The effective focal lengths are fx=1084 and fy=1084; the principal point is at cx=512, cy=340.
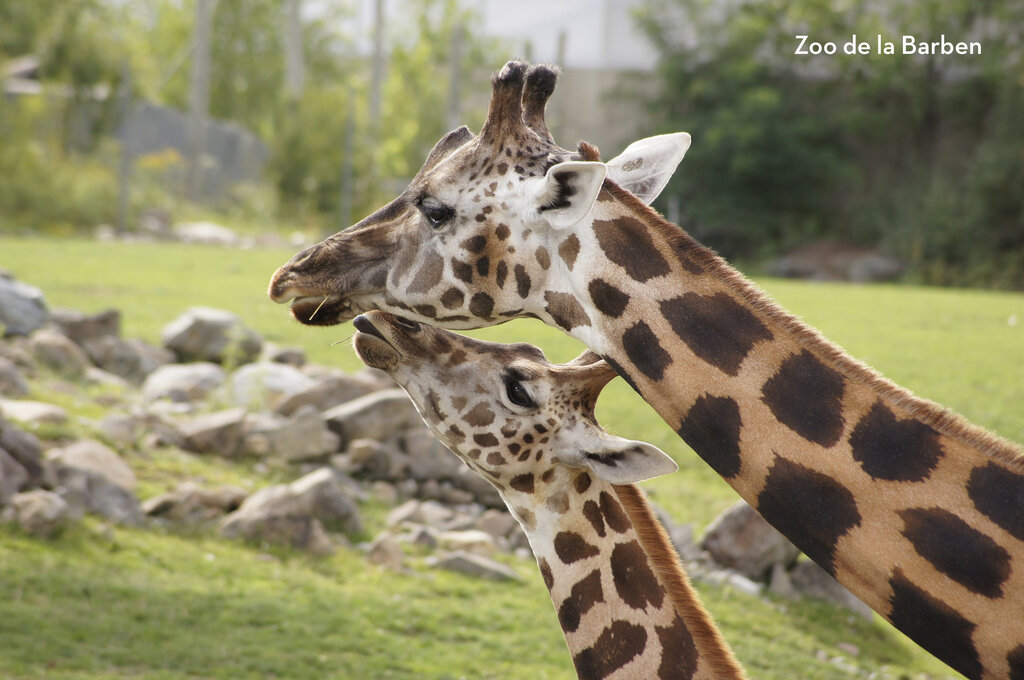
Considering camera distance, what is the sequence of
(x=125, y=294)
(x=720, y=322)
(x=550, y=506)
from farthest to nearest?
(x=125, y=294)
(x=550, y=506)
(x=720, y=322)

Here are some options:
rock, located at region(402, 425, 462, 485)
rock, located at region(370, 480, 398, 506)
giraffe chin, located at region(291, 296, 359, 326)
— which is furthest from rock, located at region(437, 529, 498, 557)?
giraffe chin, located at region(291, 296, 359, 326)

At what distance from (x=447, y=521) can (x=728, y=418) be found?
531 centimetres

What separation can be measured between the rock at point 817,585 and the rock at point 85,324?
6565 millimetres

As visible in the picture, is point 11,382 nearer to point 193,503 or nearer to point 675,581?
point 193,503

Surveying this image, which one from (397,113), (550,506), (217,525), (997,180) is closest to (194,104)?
(397,113)

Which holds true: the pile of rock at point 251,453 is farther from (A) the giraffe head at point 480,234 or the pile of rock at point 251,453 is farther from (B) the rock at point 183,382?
(A) the giraffe head at point 480,234

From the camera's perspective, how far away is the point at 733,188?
3209 centimetres

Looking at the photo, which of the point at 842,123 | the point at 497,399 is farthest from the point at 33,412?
the point at 842,123

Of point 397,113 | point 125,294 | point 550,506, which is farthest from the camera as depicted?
point 397,113

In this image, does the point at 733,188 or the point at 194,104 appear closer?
the point at 194,104

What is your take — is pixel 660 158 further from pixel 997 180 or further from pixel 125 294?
pixel 997 180

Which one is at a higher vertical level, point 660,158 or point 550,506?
point 660,158

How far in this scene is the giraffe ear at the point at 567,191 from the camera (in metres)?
2.32

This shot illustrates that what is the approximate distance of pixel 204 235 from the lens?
78.4 feet
